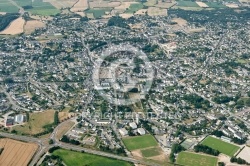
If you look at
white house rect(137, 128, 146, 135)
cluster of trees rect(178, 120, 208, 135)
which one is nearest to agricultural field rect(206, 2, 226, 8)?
cluster of trees rect(178, 120, 208, 135)

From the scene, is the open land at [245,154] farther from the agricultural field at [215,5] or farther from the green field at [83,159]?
the agricultural field at [215,5]

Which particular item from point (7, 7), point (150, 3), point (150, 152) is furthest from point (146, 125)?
point (7, 7)

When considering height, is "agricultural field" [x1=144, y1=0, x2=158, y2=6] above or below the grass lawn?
above

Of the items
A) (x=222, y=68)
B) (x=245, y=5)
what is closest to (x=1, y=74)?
(x=222, y=68)

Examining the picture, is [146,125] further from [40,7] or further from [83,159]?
[40,7]

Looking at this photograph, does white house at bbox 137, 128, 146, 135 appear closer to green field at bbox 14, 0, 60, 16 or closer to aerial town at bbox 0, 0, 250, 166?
aerial town at bbox 0, 0, 250, 166

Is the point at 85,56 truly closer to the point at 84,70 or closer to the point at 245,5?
the point at 84,70

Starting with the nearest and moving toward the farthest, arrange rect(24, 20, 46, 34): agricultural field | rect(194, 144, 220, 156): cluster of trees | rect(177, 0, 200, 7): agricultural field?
rect(194, 144, 220, 156): cluster of trees → rect(24, 20, 46, 34): agricultural field → rect(177, 0, 200, 7): agricultural field
